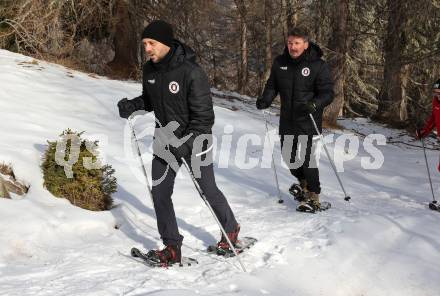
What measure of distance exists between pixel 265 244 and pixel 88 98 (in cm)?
695

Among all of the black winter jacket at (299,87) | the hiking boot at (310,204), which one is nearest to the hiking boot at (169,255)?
the hiking boot at (310,204)

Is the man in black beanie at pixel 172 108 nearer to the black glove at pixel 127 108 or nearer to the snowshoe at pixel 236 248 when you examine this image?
the black glove at pixel 127 108

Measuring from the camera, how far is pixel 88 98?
11.2m

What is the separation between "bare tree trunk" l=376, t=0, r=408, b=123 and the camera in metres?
13.9

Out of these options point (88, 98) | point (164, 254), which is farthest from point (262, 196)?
point (88, 98)

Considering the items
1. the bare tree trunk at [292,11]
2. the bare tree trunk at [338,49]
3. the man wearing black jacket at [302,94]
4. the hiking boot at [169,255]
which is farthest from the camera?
the bare tree trunk at [292,11]

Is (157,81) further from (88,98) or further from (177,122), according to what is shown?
(88,98)

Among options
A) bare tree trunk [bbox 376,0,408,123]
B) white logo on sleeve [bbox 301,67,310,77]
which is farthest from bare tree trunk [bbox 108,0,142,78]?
white logo on sleeve [bbox 301,67,310,77]

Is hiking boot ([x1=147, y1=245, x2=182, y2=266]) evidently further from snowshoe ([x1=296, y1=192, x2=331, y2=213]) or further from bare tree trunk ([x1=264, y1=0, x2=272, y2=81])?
bare tree trunk ([x1=264, y1=0, x2=272, y2=81])

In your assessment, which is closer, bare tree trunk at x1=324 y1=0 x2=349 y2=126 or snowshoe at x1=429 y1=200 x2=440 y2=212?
snowshoe at x1=429 y1=200 x2=440 y2=212

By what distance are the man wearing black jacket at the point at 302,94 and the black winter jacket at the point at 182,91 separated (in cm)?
192

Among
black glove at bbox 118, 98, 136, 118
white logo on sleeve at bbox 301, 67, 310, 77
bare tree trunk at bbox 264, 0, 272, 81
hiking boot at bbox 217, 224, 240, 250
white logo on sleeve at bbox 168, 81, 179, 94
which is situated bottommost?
hiking boot at bbox 217, 224, 240, 250

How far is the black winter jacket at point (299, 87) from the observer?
619cm

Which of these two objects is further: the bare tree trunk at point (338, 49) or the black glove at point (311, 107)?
the bare tree trunk at point (338, 49)
